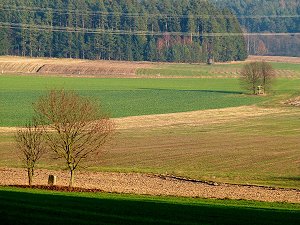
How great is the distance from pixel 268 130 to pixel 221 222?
46.4 metres

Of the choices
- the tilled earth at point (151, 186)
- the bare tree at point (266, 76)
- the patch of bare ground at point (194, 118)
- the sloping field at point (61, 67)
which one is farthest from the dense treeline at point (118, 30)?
the tilled earth at point (151, 186)

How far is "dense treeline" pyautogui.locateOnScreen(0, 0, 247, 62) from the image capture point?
6890 inches

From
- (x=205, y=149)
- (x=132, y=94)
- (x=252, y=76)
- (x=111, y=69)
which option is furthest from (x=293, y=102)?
(x=111, y=69)

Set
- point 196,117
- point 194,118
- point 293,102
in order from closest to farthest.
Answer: point 194,118 < point 196,117 < point 293,102

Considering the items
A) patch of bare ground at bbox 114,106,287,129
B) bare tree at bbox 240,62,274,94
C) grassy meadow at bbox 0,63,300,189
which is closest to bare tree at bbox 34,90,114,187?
grassy meadow at bbox 0,63,300,189

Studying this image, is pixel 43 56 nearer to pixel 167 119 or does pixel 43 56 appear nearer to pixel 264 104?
pixel 264 104

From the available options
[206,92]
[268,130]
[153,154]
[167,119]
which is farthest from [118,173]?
[206,92]

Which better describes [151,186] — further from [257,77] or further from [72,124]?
[257,77]

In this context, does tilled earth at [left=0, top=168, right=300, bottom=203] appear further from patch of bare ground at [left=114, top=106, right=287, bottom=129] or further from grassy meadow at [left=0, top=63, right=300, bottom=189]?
patch of bare ground at [left=114, top=106, right=287, bottom=129]

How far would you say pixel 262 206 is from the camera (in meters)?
32.2

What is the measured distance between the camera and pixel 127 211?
2719 centimetres

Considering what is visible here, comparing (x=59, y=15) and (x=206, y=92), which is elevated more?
(x=59, y=15)

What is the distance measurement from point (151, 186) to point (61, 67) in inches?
4135

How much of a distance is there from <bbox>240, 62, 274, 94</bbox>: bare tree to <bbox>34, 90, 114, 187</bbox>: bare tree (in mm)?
66314
